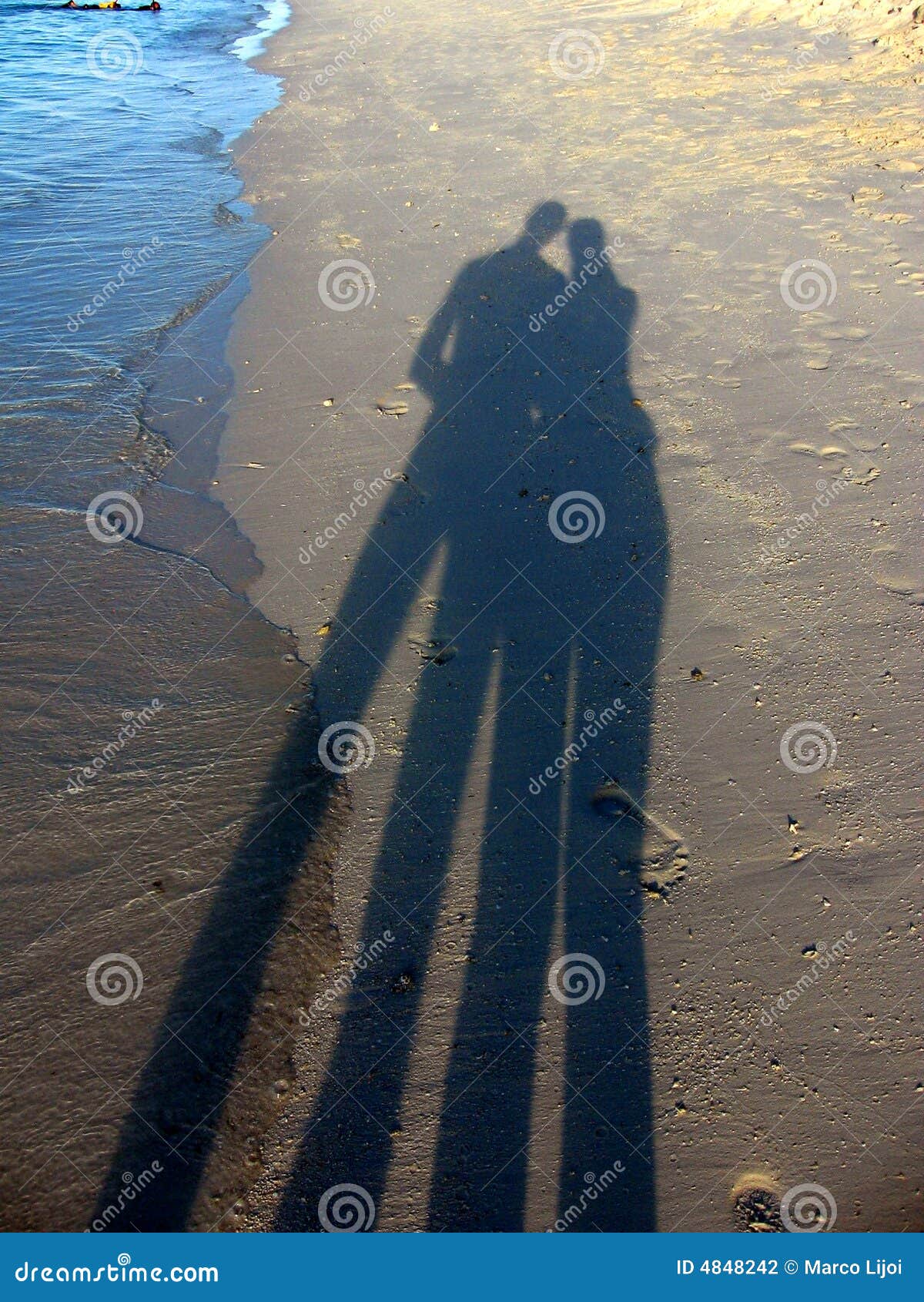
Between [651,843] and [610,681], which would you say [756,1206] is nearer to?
[651,843]

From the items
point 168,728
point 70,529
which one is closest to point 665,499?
point 168,728

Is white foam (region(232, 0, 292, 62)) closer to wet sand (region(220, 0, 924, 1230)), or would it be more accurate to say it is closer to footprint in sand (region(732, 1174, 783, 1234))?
wet sand (region(220, 0, 924, 1230))

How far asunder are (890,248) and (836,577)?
4907 mm

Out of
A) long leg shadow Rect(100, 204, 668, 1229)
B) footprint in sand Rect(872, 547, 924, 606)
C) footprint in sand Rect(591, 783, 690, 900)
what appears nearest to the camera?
long leg shadow Rect(100, 204, 668, 1229)

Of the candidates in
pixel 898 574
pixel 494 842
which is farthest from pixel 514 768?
pixel 898 574

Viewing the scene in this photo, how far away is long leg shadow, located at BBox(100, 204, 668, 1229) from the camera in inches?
115

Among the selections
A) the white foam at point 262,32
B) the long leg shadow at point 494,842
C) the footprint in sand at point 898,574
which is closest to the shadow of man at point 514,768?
the long leg shadow at point 494,842

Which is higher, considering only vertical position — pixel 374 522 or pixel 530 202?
pixel 530 202

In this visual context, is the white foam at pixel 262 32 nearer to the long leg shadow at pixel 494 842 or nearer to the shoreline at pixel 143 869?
the long leg shadow at pixel 494 842

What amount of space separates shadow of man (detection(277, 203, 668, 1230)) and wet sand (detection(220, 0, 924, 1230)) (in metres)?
0.02

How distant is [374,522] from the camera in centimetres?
558

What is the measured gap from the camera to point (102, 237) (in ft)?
33.3

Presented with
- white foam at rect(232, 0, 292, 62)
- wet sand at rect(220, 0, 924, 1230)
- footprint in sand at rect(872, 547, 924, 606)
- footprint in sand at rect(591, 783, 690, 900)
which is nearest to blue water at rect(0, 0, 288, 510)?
white foam at rect(232, 0, 292, 62)

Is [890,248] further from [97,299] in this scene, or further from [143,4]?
[143,4]
